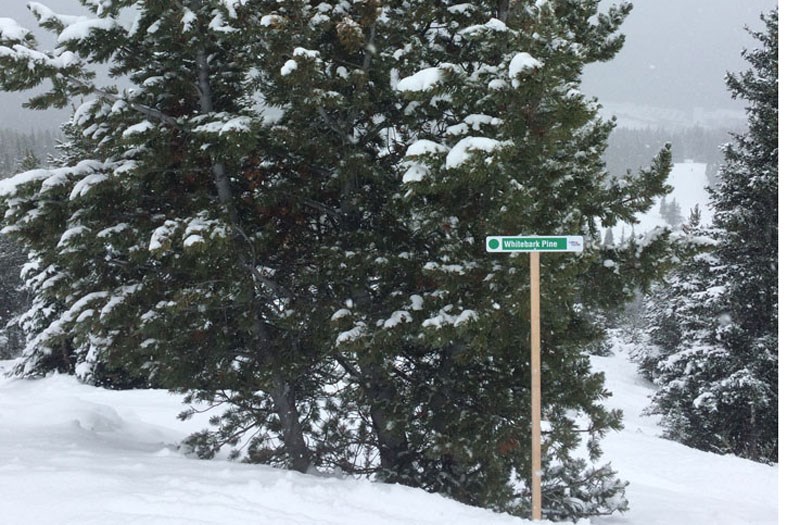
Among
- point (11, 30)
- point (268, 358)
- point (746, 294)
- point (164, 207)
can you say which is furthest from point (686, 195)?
point (11, 30)

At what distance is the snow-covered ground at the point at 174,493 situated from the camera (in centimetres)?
499

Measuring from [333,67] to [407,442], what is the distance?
499 cm

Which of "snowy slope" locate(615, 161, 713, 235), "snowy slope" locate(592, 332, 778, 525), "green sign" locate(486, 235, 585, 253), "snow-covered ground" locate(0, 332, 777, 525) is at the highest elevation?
"snowy slope" locate(615, 161, 713, 235)

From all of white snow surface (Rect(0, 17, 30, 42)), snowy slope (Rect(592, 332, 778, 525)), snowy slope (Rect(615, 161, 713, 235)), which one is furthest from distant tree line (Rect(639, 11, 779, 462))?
snowy slope (Rect(615, 161, 713, 235))

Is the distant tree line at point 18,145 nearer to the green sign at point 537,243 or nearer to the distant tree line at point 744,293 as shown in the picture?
the distant tree line at point 744,293

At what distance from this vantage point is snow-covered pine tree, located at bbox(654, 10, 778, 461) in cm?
1548

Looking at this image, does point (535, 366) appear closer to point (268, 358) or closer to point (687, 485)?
point (268, 358)

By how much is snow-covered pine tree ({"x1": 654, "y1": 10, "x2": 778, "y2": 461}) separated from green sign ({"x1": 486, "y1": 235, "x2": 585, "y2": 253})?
11.6 meters

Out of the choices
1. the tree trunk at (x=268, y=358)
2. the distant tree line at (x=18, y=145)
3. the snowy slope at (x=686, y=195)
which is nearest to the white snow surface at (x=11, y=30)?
the tree trunk at (x=268, y=358)

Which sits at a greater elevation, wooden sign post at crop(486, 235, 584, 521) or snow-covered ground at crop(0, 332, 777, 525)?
wooden sign post at crop(486, 235, 584, 521)

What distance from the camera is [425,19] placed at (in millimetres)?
7191

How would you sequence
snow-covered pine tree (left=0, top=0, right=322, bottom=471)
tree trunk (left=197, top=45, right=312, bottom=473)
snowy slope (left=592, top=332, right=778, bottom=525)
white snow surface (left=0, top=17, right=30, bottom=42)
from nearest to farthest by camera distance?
white snow surface (left=0, top=17, right=30, bottom=42) → snow-covered pine tree (left=0, top=0, right=322, bottom=471) → tree trunk (left=197, top=45, right=312, bottom=473) → snowy slope (left=592, top=332, right=778, bottom=525)

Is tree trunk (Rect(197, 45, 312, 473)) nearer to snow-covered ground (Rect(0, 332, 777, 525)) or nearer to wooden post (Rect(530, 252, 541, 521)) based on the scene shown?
snow-covered ground (Rect(0, 332, 777, 525))

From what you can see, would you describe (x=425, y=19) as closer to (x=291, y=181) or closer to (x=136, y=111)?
(x=291, y=181)
